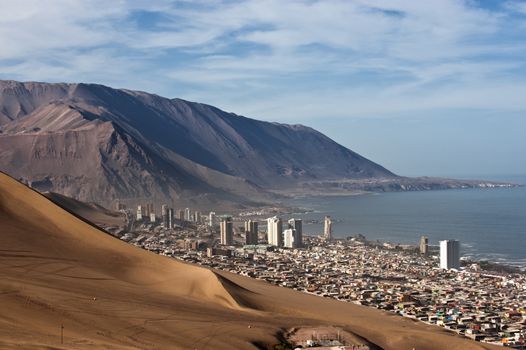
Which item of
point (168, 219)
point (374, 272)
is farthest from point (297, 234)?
point (374, 272)

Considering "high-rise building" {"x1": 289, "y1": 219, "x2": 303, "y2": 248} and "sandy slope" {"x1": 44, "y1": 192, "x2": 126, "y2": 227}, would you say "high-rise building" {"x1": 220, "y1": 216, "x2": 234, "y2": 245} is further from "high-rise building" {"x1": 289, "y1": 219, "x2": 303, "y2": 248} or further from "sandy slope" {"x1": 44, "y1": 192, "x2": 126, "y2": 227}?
"sandy slope" {"x1": 44, "y1": 192, "x2": 126, "y2": 227}

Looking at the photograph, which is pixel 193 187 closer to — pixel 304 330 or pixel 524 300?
pixel 524 300

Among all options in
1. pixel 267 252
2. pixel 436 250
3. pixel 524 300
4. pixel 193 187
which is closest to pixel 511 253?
pixel 436 250

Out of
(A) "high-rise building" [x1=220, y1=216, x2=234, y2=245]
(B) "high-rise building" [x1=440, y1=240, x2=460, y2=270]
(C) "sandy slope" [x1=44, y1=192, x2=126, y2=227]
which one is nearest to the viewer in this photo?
(B) "high-rise building" [x1=440, y1=240, x2=460, y2=270]

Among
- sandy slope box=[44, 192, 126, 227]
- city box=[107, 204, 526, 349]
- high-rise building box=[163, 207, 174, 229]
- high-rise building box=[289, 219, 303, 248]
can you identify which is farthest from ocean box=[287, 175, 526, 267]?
sandy slope box=[44, 192, 126, 227]

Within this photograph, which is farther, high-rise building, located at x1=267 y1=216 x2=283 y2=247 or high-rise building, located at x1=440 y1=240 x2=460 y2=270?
high-rise building, located at x1=267 y1=216 x2=283 y2=247

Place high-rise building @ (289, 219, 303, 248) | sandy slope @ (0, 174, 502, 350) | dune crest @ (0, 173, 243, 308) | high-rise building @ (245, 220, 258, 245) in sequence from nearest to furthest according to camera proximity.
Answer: sandy slope @ (0, 174, 502, 350), dune crest @ (0, 173, 243, 308), high-rise building @ (289, 219, 303, 248), high-rise building @ (245, 220, 258, 245)

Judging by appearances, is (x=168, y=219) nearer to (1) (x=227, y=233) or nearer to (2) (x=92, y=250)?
(1) (x=227, y=233)
